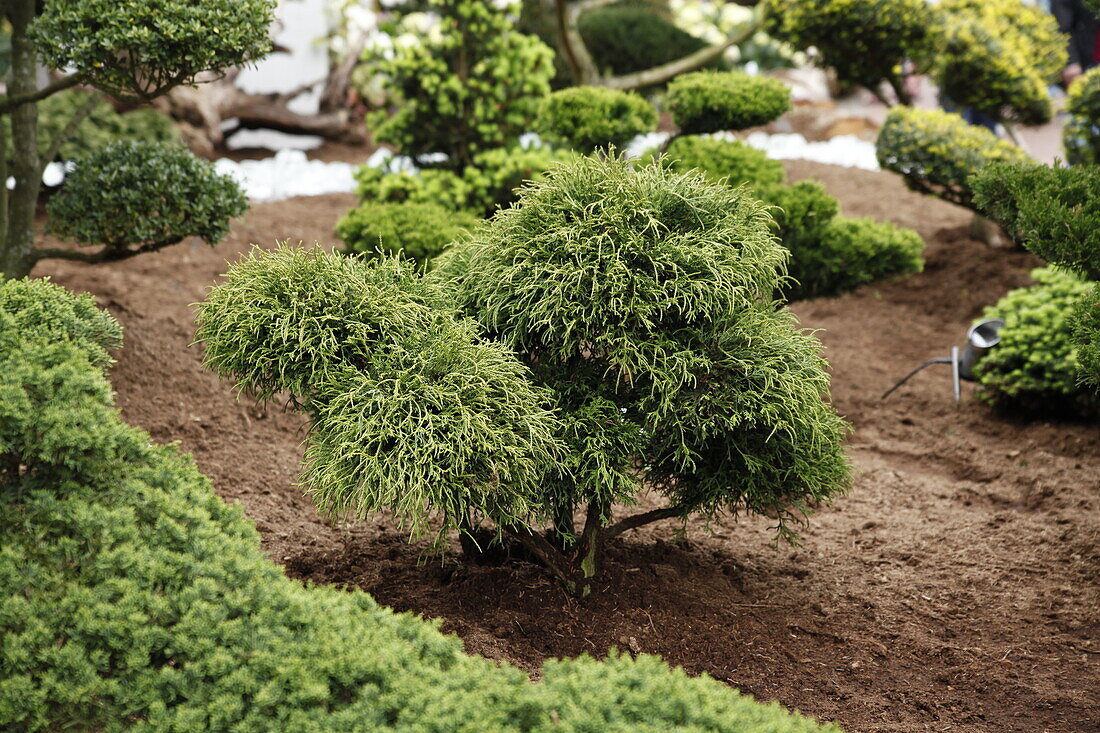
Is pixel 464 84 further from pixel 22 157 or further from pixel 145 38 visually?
pixel 145 38

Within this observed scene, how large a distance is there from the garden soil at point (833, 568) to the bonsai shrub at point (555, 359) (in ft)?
1.61

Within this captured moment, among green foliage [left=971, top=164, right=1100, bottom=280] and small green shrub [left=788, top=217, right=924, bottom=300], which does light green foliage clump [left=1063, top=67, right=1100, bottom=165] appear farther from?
green foliage [left=971, top=164, right=1100, bottom=280]

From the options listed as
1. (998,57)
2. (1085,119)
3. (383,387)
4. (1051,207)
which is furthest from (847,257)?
(383,387)

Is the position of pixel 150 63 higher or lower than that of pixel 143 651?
higher

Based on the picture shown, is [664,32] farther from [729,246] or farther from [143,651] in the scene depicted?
[143,651]

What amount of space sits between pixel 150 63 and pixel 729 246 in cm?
299

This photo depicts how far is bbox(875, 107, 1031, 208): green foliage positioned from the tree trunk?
19.5 feet

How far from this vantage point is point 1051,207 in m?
3.91

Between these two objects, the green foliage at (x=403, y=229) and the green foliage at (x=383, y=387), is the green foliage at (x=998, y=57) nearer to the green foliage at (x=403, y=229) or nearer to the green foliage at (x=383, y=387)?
the green foliage at (x=403, y=229)

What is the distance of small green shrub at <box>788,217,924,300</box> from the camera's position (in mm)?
6613

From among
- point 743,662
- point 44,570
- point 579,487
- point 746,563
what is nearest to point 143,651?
point 44,570

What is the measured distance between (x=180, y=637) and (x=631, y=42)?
1164 cm

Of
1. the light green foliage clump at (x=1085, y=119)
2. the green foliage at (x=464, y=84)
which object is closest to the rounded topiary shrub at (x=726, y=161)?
the green foliage at (x=464, y=84)

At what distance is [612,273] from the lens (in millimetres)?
3539
